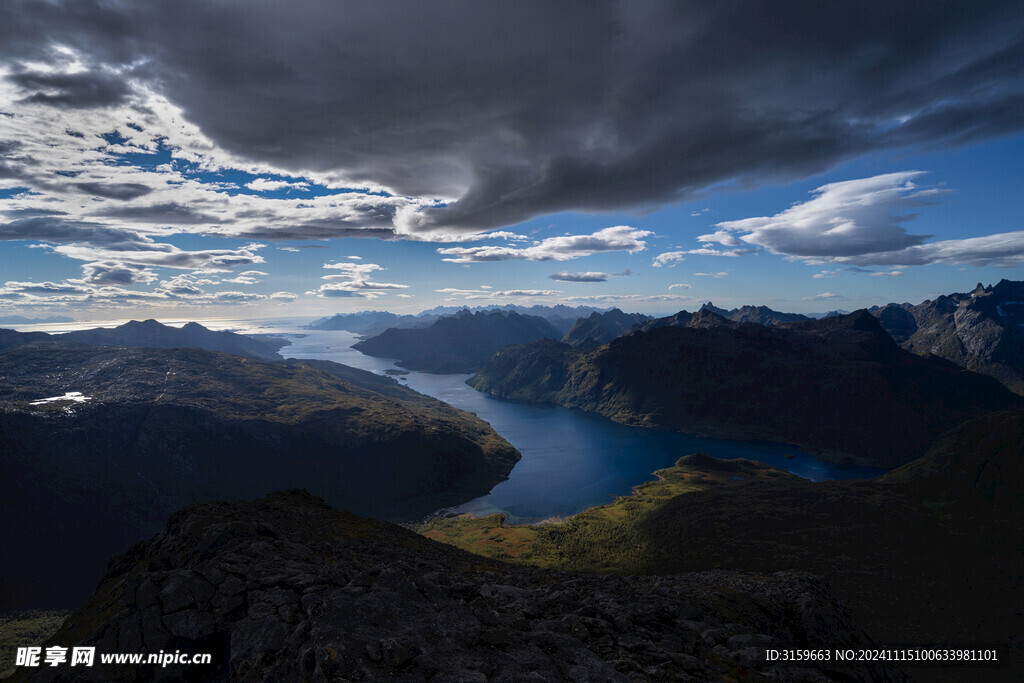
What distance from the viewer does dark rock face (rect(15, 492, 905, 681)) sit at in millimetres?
20391

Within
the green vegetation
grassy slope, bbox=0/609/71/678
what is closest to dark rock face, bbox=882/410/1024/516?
the green vegetation

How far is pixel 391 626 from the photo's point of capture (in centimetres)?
2302

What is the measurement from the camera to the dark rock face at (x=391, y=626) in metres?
20.4

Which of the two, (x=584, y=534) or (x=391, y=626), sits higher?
(x=391, y=626)

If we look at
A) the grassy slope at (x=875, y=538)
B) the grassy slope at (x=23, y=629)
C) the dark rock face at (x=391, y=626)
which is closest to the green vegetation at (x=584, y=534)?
the grassy slope at (x=875, y=538)

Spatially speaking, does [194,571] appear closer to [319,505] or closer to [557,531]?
[319,505]

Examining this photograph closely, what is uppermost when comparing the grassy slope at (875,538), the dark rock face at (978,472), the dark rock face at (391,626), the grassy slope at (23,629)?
the dark rock face at (391,626)

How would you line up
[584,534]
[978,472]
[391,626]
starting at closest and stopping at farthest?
[391,626], [978,472], [584,534]

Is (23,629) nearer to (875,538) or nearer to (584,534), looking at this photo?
(584,534)

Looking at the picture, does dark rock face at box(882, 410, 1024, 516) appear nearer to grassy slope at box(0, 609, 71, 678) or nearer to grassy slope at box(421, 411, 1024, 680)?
grassy slope at box(421, 411, 1024, 680)

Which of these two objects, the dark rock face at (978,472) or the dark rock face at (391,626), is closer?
the dark rock face at (391,626)

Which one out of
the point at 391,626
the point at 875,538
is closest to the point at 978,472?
the point at 875,538

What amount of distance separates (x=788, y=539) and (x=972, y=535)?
45.9 m

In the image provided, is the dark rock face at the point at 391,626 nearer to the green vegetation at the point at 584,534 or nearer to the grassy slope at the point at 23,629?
the green vegetation at the point at 584,534
